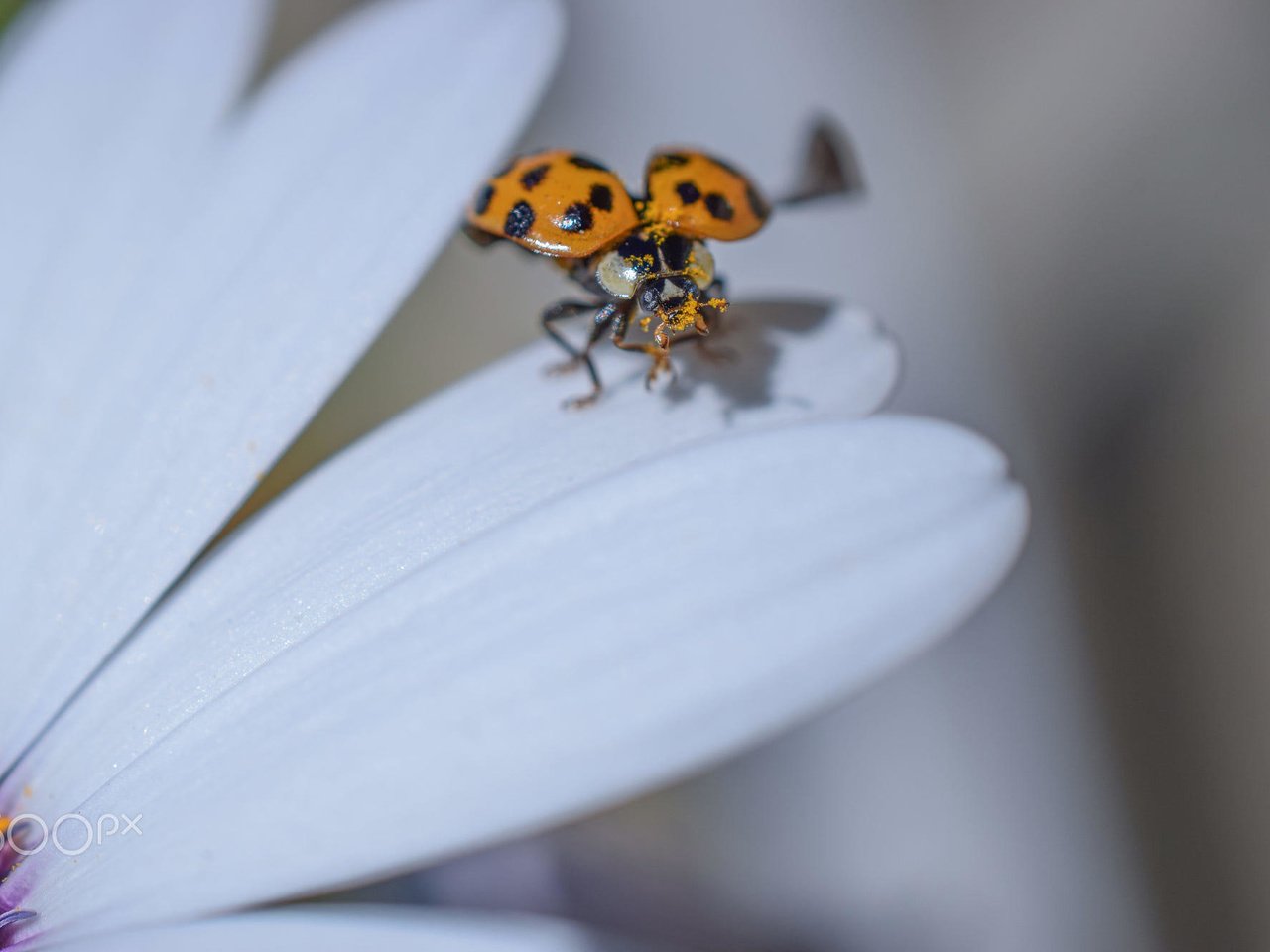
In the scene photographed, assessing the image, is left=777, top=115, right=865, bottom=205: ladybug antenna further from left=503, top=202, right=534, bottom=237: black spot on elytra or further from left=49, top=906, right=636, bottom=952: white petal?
left=49, top=906, right=636, bottom=952: white petal

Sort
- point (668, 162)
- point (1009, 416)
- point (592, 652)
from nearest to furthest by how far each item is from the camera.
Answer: point (592, 652), point (668, 162), point (1009, 416)

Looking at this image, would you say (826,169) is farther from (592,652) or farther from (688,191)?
(592,652)

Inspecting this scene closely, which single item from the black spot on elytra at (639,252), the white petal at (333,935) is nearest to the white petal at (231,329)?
the black spot on elytra at (639,252)

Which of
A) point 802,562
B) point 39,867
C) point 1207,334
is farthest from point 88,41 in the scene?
point 1207,334

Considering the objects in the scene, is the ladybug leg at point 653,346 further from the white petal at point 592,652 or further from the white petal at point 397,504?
the white petal at point 592,652

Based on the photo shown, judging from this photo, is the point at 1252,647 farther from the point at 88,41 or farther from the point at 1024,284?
the point at 88,41

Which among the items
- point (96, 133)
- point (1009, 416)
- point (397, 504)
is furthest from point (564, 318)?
point (1009, 416)
